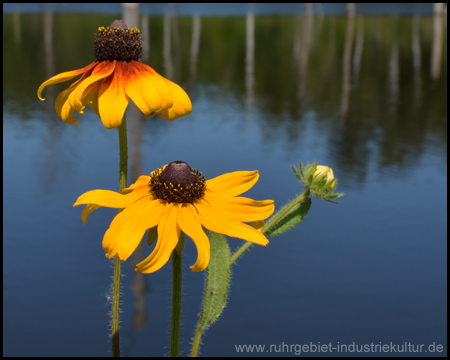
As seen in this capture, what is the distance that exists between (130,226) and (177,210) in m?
0.16

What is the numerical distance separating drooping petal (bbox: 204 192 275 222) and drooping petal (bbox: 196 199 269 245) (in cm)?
2

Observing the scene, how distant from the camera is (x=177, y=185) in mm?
1581

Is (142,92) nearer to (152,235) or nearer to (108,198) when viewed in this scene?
(108,198)

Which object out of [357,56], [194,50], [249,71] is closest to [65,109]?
[249,71]

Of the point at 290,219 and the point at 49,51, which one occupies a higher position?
the point at 290,219

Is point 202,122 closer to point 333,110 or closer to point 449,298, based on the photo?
point 333,110

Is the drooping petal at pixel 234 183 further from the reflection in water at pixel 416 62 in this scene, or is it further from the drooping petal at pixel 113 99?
the reflection in water at pixel 416 62

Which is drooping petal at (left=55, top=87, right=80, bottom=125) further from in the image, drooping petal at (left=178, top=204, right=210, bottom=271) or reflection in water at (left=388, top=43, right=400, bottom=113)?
reflection in water at (left=388, top=43, right=400, bottom=113)

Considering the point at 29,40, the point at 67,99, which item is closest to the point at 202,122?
the point at 67,99

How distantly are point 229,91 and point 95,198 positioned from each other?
14316mm

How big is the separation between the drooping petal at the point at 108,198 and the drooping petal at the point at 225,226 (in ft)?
0.62

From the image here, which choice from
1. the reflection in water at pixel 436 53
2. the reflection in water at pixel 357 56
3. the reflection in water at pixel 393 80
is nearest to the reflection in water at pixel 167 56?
the reflection in water at pixel 357 56

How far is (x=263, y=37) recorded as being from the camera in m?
34.6

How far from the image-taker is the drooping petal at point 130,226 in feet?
4.68
